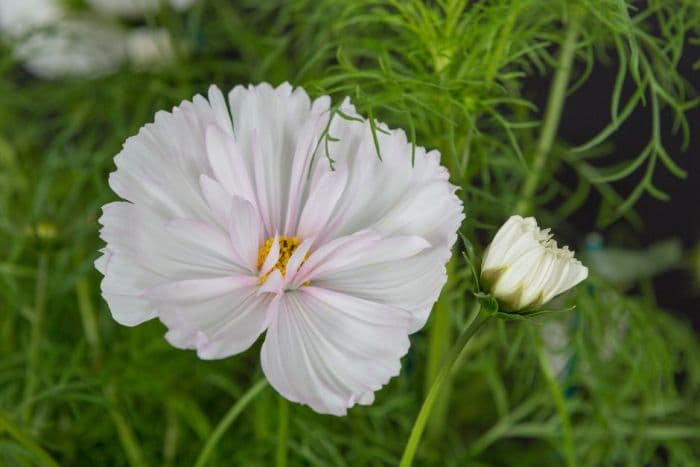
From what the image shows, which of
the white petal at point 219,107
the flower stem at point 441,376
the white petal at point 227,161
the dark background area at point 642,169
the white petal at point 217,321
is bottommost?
the dark background area at point 642,169

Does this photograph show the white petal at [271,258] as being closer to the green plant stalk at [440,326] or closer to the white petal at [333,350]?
A: the white petal at [333,350]

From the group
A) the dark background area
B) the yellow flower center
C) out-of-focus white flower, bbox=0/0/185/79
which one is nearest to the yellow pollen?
the yellow flower center

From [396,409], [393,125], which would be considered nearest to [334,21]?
[393,125]

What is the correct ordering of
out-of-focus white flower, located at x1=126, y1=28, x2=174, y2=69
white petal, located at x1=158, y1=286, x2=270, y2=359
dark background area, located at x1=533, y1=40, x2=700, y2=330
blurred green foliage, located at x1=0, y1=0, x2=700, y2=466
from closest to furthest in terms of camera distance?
white petal, located at x1=158, y1=286, x2=270, y2=359 < blurred green foliage, located at x1=0, y1=0, x2=700, y2=466 < out-of-focus white flower, located at x1=126, y1=28, x2=174, y2=69 < dark background area, located at x1=533, y1=40, x2=700, y2=330

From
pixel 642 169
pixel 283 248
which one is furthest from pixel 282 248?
pixel 642 169

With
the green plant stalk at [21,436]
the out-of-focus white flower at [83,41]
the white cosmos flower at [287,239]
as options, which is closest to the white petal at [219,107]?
the white cosmos flower at [287,239]

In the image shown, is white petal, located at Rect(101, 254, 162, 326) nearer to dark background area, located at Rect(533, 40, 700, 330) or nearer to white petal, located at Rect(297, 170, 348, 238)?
white petal, located at Rect(297, 170, 348, 238)
